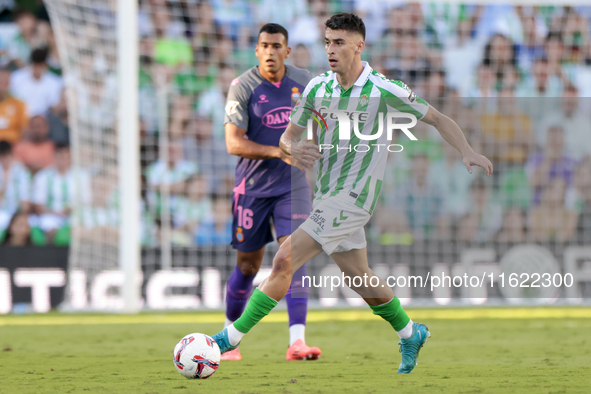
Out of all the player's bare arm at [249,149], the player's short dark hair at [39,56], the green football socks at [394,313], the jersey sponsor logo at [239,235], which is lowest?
the green football socks at [394,313]

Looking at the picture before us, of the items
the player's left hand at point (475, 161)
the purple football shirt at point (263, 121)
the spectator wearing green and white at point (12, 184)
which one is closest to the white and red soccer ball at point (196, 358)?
the purple football shirt at point (263, 121)

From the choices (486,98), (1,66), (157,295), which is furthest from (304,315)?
(1,66)

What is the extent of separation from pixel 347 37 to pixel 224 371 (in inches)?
85.1

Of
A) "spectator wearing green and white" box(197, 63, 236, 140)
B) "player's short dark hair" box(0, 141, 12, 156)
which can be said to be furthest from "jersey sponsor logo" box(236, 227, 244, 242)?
"player's short dark hair" box(0, 141, 12, 156)

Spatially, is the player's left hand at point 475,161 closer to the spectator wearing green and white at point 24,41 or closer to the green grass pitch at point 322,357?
the green grass pitch at point 322,357

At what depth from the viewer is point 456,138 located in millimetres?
4387

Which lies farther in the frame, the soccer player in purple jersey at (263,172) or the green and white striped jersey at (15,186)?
the green and white striped jersey at (15,186)

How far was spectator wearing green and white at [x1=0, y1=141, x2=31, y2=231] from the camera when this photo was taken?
10469 mm

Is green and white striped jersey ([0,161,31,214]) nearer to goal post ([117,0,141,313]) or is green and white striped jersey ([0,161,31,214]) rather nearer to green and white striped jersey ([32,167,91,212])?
green and white striped jersey ([32,167,91,212])

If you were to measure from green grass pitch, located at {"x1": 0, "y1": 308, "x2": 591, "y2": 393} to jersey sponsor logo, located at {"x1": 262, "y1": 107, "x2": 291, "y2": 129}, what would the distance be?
1.72m

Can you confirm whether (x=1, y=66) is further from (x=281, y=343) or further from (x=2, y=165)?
(x=281, y=343)

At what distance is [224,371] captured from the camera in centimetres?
469

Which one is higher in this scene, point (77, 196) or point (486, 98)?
point (486, 98)

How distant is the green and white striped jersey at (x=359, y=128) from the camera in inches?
175
